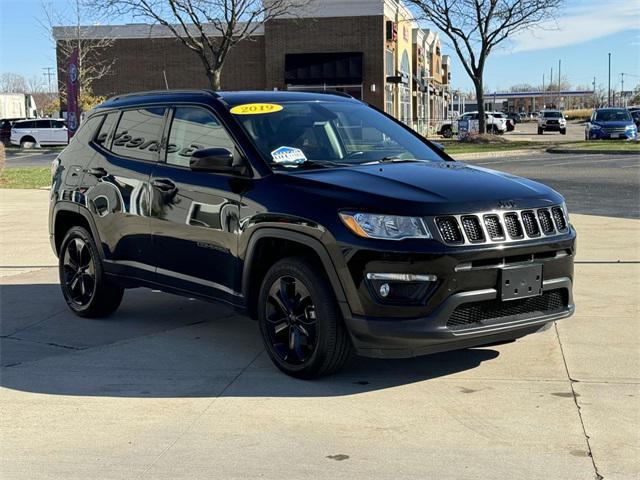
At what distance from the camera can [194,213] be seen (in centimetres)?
589

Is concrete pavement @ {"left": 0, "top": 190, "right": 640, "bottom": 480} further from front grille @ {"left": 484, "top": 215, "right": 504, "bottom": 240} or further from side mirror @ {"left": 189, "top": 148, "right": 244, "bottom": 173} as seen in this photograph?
side mirror @ {"left": 189, "top": 148, "right": 244, "bottom": 173}

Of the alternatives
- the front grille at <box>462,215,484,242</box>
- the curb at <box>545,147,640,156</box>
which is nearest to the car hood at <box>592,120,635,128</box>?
the curb at <box>545,147,640,156</box>

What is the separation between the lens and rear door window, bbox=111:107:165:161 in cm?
646

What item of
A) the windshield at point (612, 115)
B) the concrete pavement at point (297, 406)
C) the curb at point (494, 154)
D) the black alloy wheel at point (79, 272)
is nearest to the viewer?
the concrete pavement at point (297, 406)

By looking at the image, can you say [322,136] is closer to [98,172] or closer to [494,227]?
[494,227]

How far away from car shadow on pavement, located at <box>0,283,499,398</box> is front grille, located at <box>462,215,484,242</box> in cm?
108

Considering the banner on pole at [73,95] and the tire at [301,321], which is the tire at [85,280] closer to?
the tire at [301,321]

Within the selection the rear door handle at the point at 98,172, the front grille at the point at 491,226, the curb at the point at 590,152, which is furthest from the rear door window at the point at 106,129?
the curb at the point at 590,152

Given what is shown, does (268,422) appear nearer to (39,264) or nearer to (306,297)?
(306,297)

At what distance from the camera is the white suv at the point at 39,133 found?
148ft

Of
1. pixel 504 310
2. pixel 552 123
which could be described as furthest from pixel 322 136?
pixel 552 123

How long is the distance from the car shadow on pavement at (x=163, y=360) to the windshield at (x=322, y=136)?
56.0 inches

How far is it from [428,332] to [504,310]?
562 mm

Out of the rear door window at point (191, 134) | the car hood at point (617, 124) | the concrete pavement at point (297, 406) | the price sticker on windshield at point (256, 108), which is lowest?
the concrete pavement at point (297, 406)
